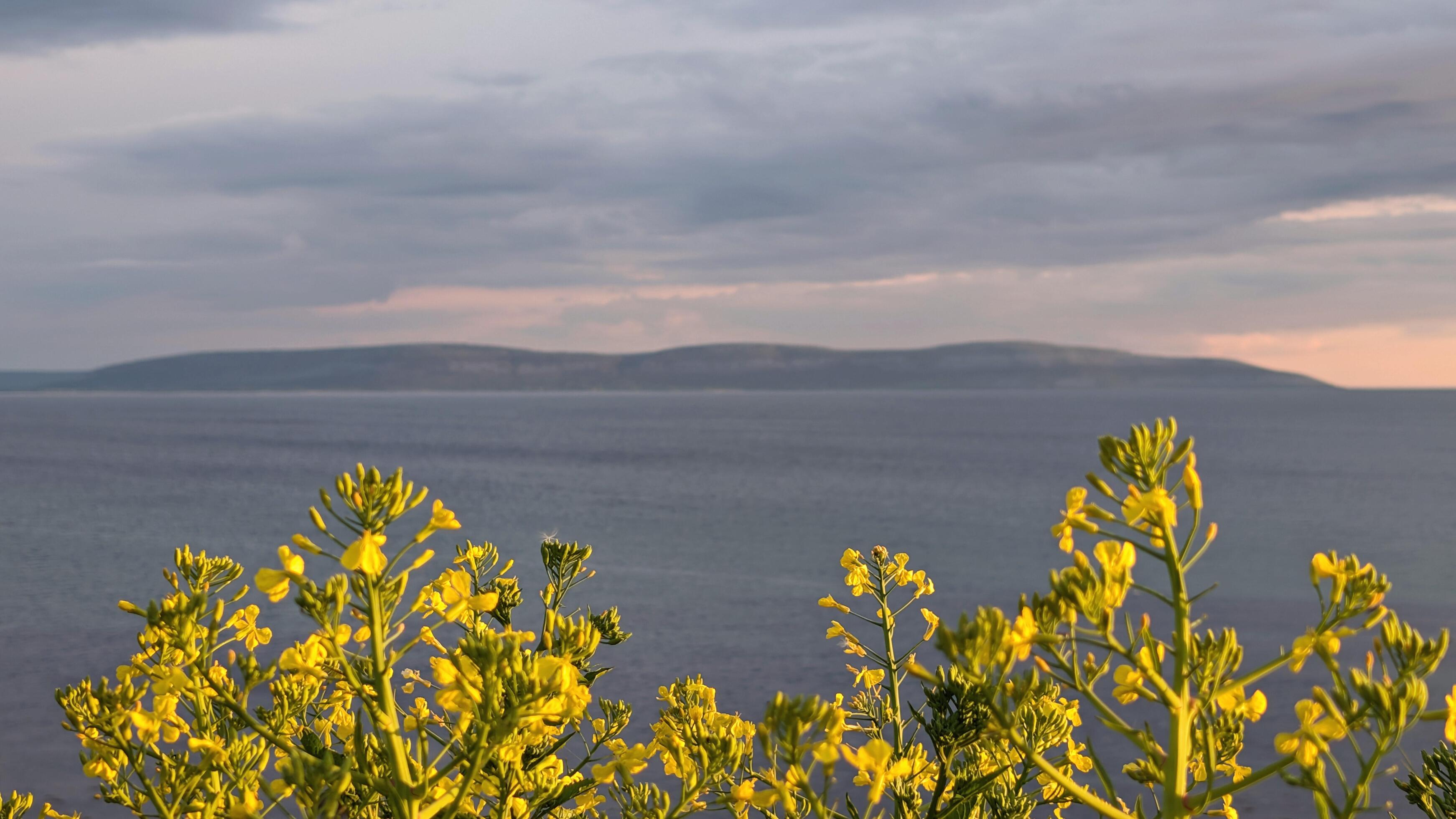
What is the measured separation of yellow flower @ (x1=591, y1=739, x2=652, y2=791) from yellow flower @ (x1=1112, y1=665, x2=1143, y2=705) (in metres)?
1.06

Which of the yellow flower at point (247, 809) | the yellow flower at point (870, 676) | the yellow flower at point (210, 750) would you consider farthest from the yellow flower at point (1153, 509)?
the yellow flower at point (870, 676)

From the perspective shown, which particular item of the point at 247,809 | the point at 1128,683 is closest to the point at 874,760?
the point at 1128,683

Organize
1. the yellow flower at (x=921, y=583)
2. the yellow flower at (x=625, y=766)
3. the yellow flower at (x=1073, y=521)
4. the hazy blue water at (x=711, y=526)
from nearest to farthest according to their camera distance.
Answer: the yellow flower at (x=1073, y=521) → the yellow flower at (x=625, y=766) → the yellow flower at (x=921, y=583) → the hazy blue water at (x=711, y=526)

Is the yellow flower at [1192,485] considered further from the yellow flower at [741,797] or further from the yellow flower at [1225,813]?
the yellow flower at [741,797]

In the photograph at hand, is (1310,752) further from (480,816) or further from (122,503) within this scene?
(122,503)

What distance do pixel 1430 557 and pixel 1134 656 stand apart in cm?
7051

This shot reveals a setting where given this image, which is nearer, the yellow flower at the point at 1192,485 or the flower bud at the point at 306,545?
the yellow flower at the point at 1192,485

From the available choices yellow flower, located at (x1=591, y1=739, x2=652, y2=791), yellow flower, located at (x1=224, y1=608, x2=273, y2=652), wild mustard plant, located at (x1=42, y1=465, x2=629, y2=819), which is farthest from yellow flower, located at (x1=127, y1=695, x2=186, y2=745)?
yellow flower, located at (x1=591, y1=739, x2=652, y2=791)

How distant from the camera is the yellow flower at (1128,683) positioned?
95.6 inches

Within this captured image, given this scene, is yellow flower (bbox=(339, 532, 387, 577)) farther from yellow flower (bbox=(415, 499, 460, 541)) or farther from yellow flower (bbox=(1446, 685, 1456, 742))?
yellow flower (bbox=(1446, 685, 1456, 742))

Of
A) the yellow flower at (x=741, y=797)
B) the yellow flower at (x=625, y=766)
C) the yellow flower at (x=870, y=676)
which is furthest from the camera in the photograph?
the yellow flower at (x=870, y=676)

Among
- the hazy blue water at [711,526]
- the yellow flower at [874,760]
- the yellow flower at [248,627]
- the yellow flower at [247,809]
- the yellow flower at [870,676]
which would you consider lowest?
the hazy blue water at [711,526]

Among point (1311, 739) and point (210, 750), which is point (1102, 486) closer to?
point (1311, 739)

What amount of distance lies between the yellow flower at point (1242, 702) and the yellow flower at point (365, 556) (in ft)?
6.54
